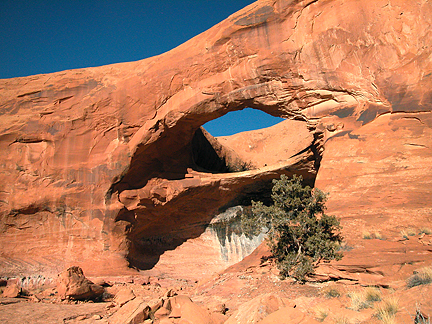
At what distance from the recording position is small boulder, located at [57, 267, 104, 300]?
7.53 meters

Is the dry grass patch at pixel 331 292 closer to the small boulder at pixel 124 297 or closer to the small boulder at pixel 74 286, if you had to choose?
the small boulder at pixel 124 297

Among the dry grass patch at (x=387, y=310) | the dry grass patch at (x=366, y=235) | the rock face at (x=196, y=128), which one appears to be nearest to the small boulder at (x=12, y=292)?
the rock face at (x=196, y=128)

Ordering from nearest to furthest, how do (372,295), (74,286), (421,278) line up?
(421,278)
(372,295)
(74,286)

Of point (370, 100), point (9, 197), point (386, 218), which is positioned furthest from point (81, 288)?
point (370, 100)

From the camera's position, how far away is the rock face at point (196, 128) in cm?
744

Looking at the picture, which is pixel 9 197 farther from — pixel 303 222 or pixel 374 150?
pixel 374 150

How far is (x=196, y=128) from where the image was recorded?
11.3 m

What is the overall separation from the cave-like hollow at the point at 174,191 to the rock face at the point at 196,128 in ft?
0.17

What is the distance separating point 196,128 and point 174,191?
242 cm

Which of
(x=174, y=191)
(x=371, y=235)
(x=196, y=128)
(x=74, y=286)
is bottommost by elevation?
(x=74, y=286)

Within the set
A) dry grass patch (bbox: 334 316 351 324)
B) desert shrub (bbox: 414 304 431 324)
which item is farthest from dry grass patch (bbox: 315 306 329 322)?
desert shrub (bbox: 414 304 431 324)

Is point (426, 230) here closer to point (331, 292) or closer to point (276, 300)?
point (331, 292)

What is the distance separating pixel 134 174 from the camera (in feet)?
37.7

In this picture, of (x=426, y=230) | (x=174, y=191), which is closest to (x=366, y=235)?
(x=426, y=230)
